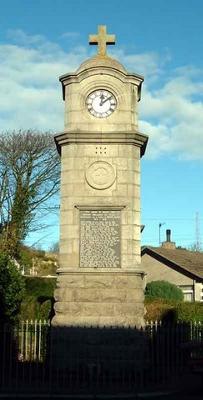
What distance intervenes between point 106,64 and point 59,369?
7.63 meters

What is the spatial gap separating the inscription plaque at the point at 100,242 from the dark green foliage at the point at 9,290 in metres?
5.42

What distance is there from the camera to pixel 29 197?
35.5 meters

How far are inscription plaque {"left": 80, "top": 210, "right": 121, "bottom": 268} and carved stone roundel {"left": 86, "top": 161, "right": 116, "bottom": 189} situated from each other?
0.72 metres

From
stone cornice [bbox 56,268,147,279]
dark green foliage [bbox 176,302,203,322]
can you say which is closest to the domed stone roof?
stone cornice [bbox 56,268,147,279]

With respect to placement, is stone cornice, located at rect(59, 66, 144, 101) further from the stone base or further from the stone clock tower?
the stone base

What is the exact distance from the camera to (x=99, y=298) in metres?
14.3

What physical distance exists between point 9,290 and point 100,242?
20.3ft

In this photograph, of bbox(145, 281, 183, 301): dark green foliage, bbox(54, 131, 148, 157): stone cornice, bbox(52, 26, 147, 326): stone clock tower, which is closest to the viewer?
bbox(52, 26, 147, 326): stone clock tower

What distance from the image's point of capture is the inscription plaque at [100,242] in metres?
14.5

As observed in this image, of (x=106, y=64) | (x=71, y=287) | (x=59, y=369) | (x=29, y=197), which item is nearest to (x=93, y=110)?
(x=106, y=64)

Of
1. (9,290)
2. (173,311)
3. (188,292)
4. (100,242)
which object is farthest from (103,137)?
(188,292)

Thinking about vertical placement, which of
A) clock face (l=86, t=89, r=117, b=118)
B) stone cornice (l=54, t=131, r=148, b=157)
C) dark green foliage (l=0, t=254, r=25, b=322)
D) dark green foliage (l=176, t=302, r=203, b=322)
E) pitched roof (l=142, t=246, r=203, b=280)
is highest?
clock face (l=86, t=89, r=117, b=118)

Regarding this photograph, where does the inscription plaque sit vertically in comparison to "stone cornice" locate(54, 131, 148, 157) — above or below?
below

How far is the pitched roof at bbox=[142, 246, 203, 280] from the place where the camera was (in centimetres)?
3634
